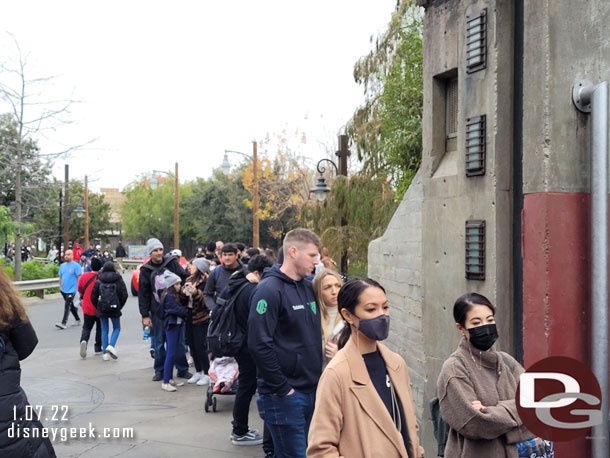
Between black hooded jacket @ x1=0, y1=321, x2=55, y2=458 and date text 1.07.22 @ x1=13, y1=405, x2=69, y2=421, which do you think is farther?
date text 1.07.22 @ x1=13, y1=405, x2=69, y2=421

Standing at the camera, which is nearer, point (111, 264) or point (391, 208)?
point (111, 264)

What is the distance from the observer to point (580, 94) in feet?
16.0

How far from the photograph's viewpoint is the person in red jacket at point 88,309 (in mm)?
11836

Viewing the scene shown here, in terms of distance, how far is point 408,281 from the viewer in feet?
24.4

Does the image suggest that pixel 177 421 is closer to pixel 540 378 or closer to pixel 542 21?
pixel 540 378

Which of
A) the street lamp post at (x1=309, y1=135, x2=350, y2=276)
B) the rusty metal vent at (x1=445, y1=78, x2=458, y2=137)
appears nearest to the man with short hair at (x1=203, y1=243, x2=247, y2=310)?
the rusty metal vent at (x1=445, y1=78, x2=458, y2=137)

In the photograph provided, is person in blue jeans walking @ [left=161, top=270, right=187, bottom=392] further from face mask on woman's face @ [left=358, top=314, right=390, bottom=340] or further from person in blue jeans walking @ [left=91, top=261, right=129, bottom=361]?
face mask on woman's face @ [left=358, top=314, right=390, bottom=340]

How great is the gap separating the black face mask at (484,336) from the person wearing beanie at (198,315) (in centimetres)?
629

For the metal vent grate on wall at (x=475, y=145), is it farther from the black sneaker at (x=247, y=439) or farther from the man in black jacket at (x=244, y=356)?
the black sneaker at (x=247, y=439)

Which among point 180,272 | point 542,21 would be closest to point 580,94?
point 542,21

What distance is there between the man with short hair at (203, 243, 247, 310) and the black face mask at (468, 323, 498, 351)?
5169 mm

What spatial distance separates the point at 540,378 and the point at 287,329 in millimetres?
1896

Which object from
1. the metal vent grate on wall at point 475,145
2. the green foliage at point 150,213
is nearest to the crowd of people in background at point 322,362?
the metal vent grate on wall at point 475,145

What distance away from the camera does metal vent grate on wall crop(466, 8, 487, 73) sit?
224 inches
